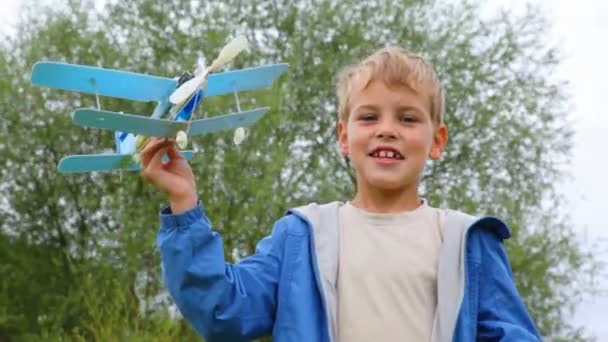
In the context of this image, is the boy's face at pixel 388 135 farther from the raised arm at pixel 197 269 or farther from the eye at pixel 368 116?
the raised arm at pixel 197 269

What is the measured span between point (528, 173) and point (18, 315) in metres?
9.37

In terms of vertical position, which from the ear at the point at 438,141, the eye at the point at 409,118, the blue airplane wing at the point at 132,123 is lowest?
the ear at the point at 438,141

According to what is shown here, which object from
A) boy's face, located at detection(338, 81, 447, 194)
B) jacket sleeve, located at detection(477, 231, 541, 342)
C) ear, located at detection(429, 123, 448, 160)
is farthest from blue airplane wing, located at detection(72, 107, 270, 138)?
jacket sleeve, located at detection(477, 231, 541, 342)

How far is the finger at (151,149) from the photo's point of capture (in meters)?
2.51

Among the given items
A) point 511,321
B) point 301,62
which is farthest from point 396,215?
point 301,62

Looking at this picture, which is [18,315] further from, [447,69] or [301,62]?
[447,69]

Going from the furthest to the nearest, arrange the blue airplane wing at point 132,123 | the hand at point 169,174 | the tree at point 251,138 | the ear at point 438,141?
the tree at point 251,138 → the ear at point 438,141 → the hand at point 169,174 → the blue airplane wing at point 132,123

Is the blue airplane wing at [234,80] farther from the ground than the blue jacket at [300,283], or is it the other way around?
the blue airplane wing at [234,80]

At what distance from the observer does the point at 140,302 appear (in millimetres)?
18109

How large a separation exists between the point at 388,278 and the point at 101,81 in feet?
2.52

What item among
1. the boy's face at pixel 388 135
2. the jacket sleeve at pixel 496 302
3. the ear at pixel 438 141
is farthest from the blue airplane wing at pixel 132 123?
the jacket sleeve at pixel 496 302

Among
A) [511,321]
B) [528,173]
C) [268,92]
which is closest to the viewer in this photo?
[511,321]

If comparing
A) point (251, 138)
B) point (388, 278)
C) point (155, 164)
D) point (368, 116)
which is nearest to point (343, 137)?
point (368, 116)

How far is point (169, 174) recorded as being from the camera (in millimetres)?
2518
